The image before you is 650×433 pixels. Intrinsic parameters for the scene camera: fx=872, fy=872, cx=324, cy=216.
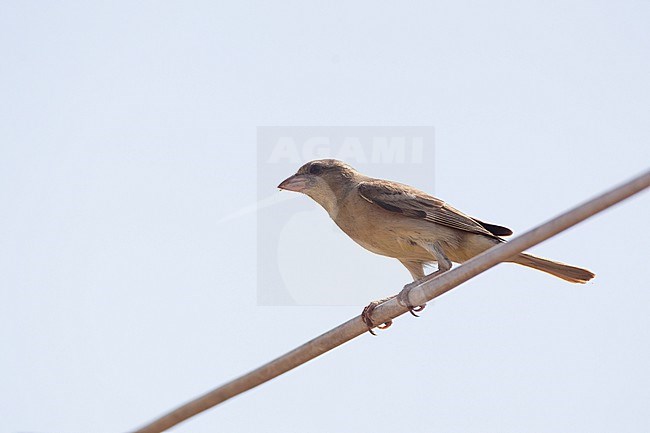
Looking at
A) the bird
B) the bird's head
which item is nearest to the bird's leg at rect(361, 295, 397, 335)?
the bird

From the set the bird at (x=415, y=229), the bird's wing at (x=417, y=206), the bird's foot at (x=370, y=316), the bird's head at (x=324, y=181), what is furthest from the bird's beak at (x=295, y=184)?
the bird's foot at (x=370, y=316)

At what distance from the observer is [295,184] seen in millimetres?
7297

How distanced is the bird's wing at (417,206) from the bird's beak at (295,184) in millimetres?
602

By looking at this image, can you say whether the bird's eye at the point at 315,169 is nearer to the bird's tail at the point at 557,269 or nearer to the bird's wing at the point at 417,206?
the bird's wing at the point at 417,206

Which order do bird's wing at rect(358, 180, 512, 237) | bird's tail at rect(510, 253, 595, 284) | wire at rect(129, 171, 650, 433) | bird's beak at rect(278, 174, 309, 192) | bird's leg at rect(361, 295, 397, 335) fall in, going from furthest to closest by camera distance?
bird's beak at rect(278, 174, 309, 192) < bird's wing at rect(358, 180, 512, 237) < bird's tail at rect(510, 253, 595, 284) < bird's leg at rect(361, 295, 397, 335) < wire at rect(129, 171, 650, 433)

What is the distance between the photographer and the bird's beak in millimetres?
7273

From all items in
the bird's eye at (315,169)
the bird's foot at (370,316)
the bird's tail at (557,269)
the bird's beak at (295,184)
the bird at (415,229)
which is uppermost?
the bird's eye at (315,169)

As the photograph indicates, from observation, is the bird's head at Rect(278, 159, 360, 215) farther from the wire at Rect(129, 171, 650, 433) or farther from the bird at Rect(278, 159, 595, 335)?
the wire at Rect(129, 171, 650, 433)

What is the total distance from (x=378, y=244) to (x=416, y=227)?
1.05 ft

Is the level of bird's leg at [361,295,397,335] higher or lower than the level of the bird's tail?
lower

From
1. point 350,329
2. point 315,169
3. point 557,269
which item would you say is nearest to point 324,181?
point 315,169

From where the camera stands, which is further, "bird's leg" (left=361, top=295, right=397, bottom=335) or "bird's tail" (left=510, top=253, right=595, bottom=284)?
"bird's tail" (left=510, top=253, right=595, bottom=284)

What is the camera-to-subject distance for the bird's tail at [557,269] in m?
6.11

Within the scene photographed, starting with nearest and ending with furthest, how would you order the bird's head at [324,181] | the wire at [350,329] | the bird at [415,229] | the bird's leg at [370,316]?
the wire at [350,329] < the bird's leg at [370,316] < the bird at [415,229] < the bird's head at [324,181]
